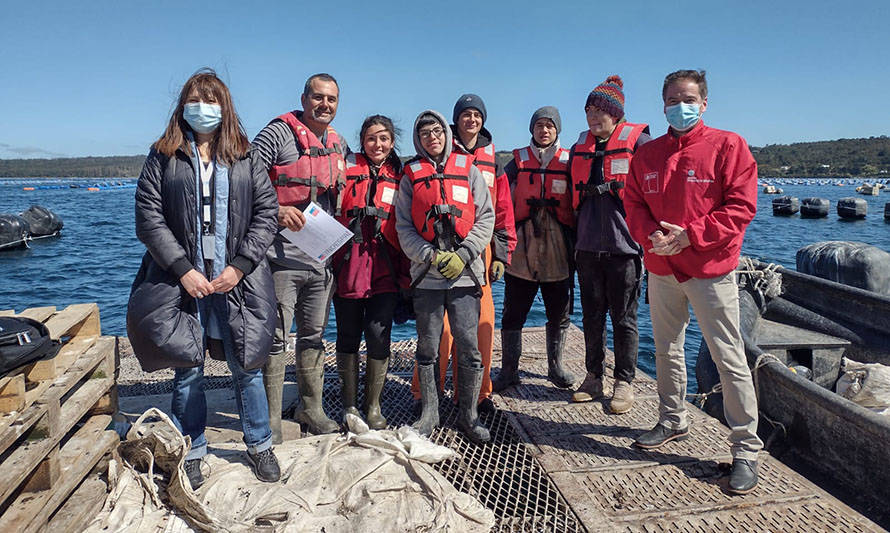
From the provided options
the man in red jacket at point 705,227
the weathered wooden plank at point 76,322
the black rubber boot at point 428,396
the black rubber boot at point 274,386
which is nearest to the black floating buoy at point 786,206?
the man in red jacket at point 705,227

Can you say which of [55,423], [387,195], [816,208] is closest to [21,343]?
[55,423]

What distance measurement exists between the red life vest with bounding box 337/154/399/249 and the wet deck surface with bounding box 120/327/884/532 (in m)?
1.52

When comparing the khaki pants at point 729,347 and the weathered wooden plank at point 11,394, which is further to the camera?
the khaki pants at point 729,347

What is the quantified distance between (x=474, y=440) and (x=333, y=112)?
252 centimetres

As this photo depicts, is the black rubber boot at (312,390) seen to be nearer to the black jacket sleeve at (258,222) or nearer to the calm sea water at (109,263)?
the black jacket sleeve at (258,222)

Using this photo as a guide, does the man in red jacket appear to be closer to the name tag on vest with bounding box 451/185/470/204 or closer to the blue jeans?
the name tag on vest with bounding box 451/185/470/204

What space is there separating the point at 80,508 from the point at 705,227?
3666 millimetres

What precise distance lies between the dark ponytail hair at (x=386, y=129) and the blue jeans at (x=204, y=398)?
159 cm

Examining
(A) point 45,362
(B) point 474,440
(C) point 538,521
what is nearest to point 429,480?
(C) point 538,521

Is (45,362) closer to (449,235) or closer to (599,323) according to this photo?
(449,235)

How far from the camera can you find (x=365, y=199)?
385 cm

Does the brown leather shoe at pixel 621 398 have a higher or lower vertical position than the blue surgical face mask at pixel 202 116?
lower

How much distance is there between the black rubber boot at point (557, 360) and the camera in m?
4.84

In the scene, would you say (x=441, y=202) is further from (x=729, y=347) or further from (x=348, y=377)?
(x=729, y=347)
